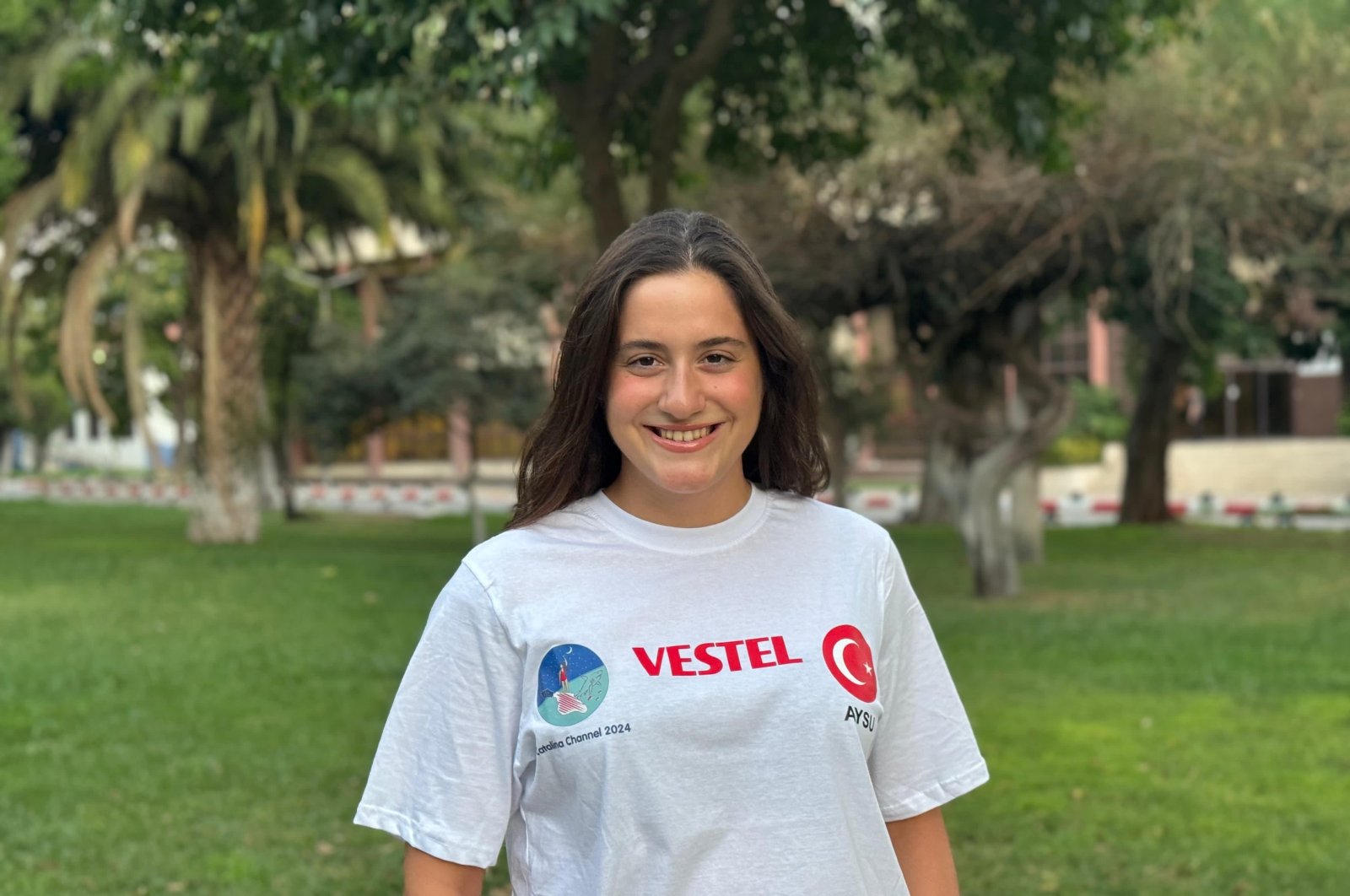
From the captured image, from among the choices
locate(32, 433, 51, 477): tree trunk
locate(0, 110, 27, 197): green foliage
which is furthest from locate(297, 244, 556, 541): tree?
locate(32, 433, 51, 477): tree trunk

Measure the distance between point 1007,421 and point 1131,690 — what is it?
622cm

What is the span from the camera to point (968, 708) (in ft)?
29.4

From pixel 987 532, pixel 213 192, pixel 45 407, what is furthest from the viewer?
pixel 45 407

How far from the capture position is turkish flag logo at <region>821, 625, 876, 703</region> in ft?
6.64

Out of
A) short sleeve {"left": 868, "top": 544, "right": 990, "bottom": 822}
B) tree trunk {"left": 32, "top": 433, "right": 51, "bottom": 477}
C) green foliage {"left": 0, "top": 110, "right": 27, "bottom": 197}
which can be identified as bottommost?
tree trunk {"left": 32, "top": 433, "right": 51, "bottom": 477}

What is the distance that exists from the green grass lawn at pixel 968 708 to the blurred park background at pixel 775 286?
4cm

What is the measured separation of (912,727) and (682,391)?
55 centimetres

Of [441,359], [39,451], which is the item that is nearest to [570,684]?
[441,359]

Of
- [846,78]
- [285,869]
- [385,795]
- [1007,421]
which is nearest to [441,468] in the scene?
[1007,421]

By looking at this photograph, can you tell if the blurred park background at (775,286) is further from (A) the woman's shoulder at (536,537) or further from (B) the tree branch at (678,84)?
(A) the woman's shoulder at (536,537)

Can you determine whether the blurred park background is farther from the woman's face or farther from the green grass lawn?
the woman's face

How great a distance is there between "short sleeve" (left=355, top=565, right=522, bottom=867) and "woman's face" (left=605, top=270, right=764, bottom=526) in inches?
10.7

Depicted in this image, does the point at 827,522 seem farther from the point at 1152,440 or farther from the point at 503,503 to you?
the point at 503,503

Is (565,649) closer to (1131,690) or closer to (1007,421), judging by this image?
(1131,690)
